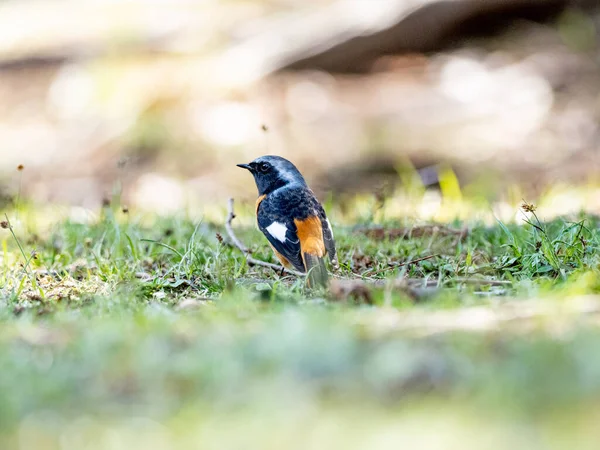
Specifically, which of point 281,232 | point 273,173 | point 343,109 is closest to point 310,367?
point 281,232

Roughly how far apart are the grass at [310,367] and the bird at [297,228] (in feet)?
1.41

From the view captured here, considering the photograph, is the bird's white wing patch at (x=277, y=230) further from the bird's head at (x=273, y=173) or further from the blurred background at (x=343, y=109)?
the blurred background at (x=343, y=109)

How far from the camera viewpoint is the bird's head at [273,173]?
5980mm

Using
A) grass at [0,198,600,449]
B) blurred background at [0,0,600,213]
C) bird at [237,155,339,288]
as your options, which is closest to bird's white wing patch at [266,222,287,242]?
bird at [237,155,339,288]

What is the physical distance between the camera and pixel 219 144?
10.8 metres

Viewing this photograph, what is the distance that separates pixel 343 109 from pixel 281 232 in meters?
5.94

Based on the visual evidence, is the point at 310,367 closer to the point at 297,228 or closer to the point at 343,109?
the point at 297,228

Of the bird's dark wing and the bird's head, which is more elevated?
the bird's head

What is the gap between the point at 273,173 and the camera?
6.06 metres

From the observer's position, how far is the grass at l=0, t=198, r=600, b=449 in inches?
90.7

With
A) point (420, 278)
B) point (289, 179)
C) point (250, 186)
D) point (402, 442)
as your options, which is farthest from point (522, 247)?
point (250, 186)

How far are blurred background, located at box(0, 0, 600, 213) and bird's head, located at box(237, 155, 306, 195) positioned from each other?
290cm

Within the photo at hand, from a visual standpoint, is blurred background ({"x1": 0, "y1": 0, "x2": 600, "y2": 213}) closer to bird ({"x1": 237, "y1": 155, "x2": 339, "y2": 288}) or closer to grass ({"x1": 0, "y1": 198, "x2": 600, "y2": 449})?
bird ({"x1": 237, "y1": 155, "x2": 339, "y2": 288})

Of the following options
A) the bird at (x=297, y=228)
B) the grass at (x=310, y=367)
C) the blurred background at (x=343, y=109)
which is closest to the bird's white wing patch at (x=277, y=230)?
the bird at (x=297, y=228)
